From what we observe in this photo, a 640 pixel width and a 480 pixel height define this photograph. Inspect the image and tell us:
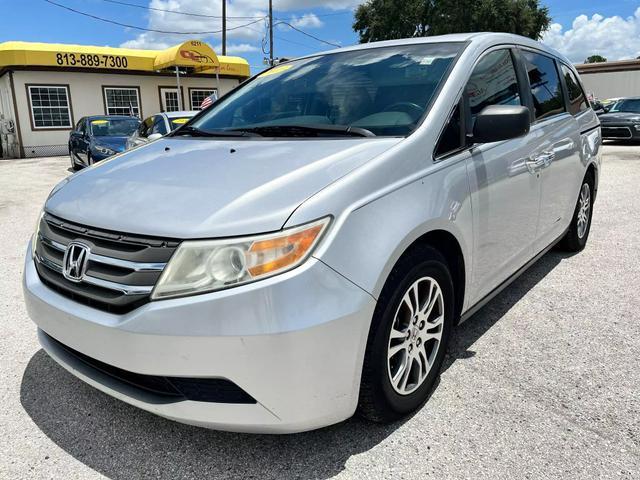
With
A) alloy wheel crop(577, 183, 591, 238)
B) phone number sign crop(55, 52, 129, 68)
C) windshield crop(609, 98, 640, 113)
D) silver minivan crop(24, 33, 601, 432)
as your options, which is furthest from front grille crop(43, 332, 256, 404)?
phone number sign crop(55, 52, 129, 68)

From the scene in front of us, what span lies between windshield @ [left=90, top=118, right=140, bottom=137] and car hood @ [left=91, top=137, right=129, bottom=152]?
24.7 inches

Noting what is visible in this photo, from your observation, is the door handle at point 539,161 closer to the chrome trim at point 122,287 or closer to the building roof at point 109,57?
the chrome trim at point 122,287

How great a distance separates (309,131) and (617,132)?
1607 cm

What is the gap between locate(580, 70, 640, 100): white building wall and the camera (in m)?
36.3

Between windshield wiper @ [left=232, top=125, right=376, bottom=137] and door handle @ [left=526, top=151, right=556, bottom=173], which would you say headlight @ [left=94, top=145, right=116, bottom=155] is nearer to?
windshield wiper @ [left=232, top=125, right=376, bottom=137]

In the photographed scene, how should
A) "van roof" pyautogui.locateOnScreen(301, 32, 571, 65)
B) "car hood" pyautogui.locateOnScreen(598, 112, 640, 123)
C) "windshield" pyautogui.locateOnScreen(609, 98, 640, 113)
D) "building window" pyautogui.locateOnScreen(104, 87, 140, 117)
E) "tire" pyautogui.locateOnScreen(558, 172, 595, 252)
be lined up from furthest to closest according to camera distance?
"building window" pyautogui.locateOnScreen(104, 87, 140, 117), "windshield" pyautogui.locateOnScreen(609, 98, 640, 113), "car hood" pyautogui.locateOnScreen(598, 112, 640, 123), "tire" pyautogui.locateOnScreen(558, 172, 595, 252), "van roof" pyautogui.locateOnScreen(301, 32, 571, 65)

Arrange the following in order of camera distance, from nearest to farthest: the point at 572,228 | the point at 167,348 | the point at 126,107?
the point at 167,348
the point at 572,228
the point at 126,107

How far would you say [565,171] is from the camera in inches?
Answer: 151

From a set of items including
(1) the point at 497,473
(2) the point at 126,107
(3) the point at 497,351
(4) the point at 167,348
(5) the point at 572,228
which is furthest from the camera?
(2) the point at 126,107

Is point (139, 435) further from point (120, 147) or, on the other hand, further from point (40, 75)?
point (40, 75)

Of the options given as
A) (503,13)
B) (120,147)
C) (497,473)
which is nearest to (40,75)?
(120,147)

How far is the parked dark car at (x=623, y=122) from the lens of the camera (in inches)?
604

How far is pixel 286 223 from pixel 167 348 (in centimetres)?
59

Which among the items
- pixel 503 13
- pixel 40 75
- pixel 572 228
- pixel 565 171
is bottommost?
pixel 572 228
